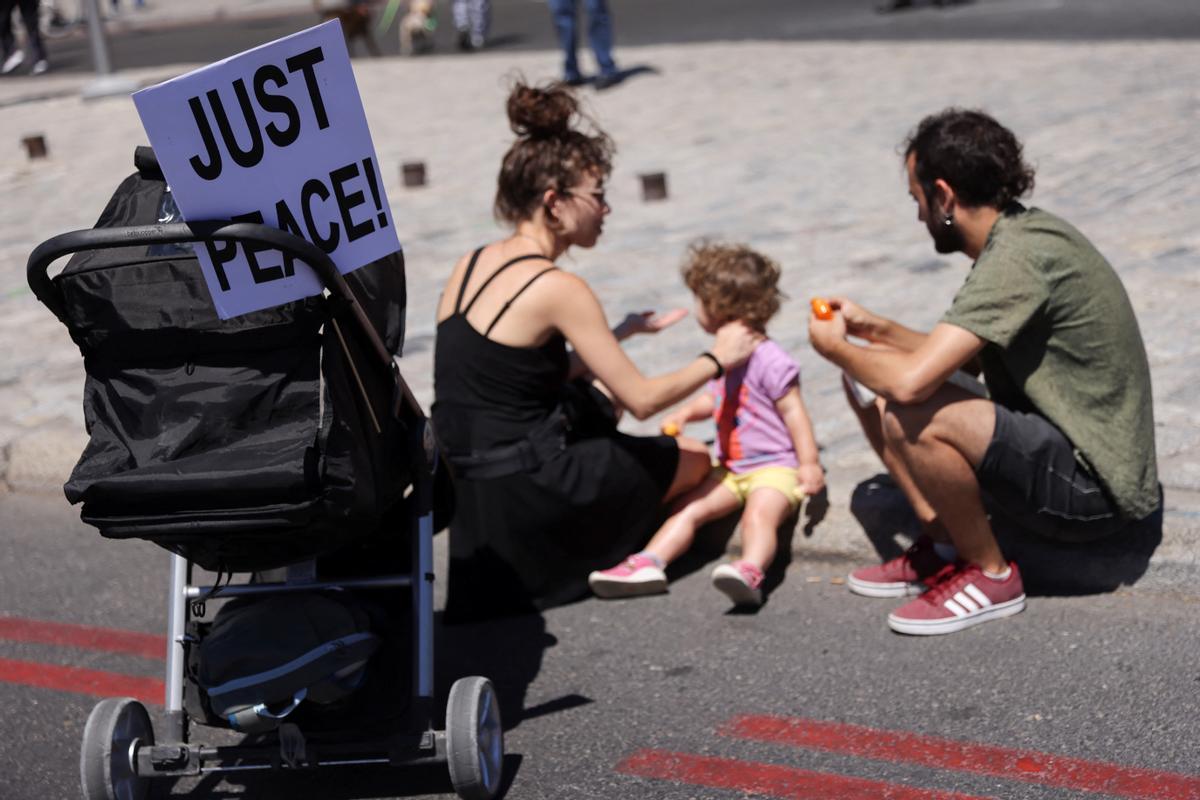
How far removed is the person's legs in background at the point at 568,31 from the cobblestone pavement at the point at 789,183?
2.04ft

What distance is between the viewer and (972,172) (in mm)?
4102

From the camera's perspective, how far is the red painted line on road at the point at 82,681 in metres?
4.37

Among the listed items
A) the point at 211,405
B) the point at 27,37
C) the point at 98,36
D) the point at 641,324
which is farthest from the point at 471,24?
the point at 211,405

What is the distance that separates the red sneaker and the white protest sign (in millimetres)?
1971

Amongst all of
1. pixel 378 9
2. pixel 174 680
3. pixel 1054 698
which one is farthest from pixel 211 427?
pixel 378 9

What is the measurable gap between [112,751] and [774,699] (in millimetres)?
1636

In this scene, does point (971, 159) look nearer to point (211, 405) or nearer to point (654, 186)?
point (211, 405)

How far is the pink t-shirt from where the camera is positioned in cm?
470

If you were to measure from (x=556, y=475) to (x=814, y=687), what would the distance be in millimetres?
1007

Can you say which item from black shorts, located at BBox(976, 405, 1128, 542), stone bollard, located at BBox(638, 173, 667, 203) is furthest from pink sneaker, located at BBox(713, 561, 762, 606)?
stone bollard, located at BBox(638, 173, 667, 203)

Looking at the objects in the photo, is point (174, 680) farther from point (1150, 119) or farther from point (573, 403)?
point (1150, 119)

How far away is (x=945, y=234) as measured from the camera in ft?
13.9

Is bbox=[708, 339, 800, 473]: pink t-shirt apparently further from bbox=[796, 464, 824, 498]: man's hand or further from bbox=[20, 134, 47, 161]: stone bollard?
bbox=[20, 134, 47, 161]: stone bollard

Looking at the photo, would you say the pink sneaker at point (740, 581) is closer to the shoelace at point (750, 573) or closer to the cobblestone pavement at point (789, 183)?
the shoelace at point (750, 573)
